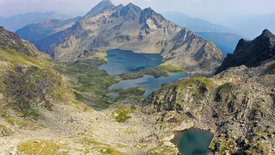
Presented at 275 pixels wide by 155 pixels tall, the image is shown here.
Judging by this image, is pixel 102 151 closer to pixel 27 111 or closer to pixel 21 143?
pixel 21 143

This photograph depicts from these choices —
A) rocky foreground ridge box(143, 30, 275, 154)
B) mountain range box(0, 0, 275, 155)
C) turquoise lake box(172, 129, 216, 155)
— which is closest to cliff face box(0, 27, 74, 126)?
mountain range box(0, 0, 275, 155)

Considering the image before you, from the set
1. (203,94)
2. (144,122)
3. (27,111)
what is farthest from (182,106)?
(27,111)

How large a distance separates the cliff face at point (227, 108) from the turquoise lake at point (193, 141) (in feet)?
14.0

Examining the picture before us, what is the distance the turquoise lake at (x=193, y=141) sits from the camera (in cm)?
10870

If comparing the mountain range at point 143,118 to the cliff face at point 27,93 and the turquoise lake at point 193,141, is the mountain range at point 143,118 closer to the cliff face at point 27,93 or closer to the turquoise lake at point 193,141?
the cliff face at point 27,93

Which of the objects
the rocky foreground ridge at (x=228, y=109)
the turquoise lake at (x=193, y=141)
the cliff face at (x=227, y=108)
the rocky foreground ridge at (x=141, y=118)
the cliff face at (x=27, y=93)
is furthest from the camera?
the turquoise lake at (x=193, y=141)

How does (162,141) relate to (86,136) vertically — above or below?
below

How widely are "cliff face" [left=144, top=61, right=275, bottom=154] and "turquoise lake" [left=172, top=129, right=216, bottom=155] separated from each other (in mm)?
4252

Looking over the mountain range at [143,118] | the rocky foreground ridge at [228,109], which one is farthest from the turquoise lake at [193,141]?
the rocky foreground ridge at [228,109]

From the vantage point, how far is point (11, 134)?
79.8 meters

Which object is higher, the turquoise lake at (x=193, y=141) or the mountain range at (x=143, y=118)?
the mountain range at (x=143, y=118)

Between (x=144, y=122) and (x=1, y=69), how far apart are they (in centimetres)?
11190

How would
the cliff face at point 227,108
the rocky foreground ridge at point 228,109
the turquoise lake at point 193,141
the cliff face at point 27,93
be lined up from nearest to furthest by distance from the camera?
the rocky foreground ridge at point 228,109 < the cliff face at point 227,108 < the cliff face at point 27,93 < the turquoise lake at point 193,141

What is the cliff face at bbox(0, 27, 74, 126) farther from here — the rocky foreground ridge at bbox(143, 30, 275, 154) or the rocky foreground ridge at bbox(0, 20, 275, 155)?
the rocky foreground ridge at bbox(143, 30, 275, 154)
